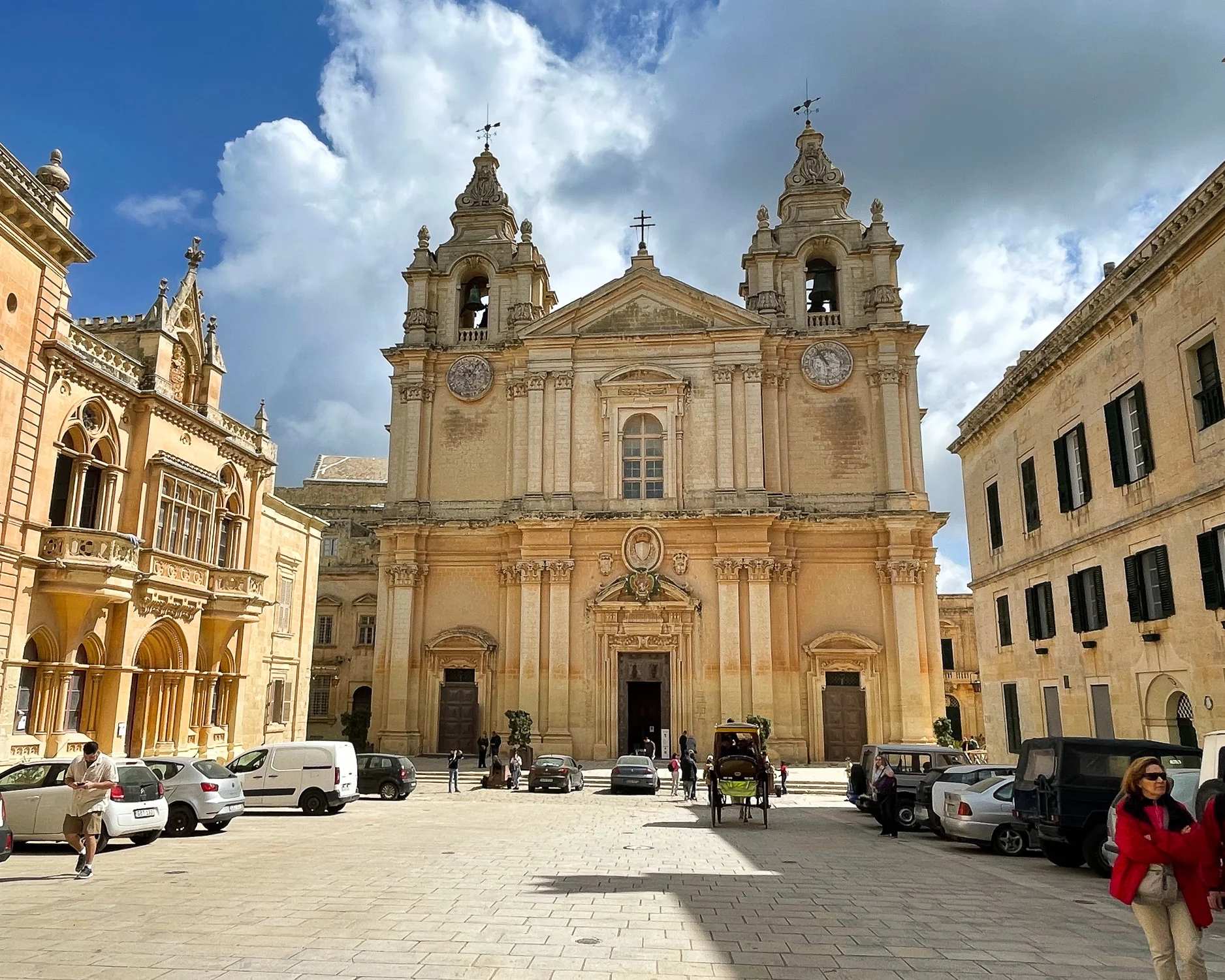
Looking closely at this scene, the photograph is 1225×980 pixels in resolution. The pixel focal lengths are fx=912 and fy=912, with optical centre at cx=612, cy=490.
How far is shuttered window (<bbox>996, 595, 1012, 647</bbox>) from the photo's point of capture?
2430 cm

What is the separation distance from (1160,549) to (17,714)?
22.9 m

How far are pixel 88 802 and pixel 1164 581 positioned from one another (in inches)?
709

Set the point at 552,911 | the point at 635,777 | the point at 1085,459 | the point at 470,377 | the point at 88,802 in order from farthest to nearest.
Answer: the point at 470,377 → the point at 635,777 → the point at 1085,459 → the point at 88,802 → the point at 552,911

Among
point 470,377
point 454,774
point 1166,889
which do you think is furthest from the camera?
point 470,377

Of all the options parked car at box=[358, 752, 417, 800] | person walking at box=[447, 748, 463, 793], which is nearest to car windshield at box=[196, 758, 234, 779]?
parked car at box=[358, 752, 417, 800]

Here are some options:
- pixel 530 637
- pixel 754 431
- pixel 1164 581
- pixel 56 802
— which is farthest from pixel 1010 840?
pixel 754 431

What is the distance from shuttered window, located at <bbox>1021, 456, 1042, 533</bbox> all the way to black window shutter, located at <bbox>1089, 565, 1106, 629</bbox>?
114 inches

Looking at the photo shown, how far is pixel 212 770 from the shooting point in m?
16.7

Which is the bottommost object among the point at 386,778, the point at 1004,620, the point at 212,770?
the point at 386,778

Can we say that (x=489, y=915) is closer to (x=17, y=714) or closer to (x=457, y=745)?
(x=17, y=714)

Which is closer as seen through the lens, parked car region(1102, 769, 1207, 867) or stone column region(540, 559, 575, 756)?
parked car region(1102, 769, 1207, 867)

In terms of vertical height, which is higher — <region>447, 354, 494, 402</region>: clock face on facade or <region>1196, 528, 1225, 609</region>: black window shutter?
<region>447, 354, 494, 402</region>: clock face on facade

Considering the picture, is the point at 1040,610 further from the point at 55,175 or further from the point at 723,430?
the point at 55,175

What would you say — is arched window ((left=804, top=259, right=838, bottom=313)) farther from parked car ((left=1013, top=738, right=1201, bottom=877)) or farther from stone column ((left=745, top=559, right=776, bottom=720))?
parked car ((left=1013, top=738, right=1201, bottom=877))
